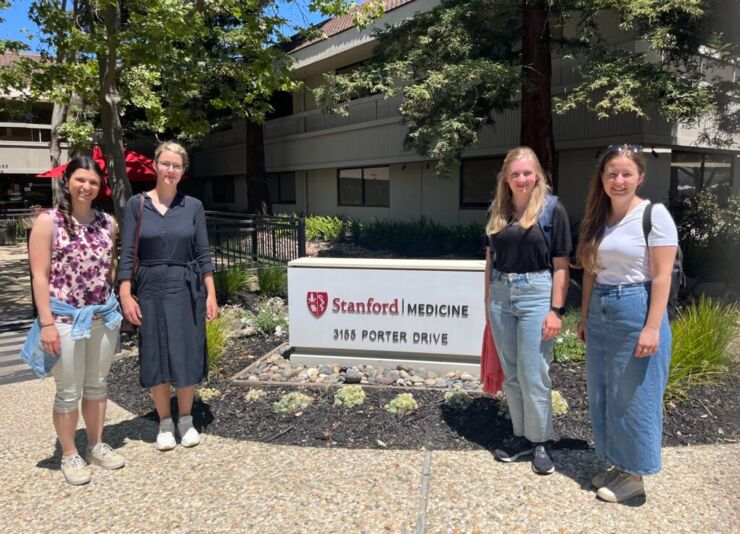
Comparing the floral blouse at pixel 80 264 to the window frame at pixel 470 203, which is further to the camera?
the window frame at pixel 470 203

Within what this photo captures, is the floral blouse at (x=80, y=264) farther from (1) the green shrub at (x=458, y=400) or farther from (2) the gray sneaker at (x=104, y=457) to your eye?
(1) the green shrub at (x=458, y=400)

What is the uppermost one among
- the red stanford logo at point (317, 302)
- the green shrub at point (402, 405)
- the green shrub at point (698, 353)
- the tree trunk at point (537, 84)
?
the tree trunk at point (537, 84)

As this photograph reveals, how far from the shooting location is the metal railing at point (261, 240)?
404 inches

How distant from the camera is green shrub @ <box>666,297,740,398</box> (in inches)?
174

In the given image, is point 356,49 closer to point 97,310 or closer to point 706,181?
point 706,181

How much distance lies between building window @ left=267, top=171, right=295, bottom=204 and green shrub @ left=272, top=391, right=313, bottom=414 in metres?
18.6

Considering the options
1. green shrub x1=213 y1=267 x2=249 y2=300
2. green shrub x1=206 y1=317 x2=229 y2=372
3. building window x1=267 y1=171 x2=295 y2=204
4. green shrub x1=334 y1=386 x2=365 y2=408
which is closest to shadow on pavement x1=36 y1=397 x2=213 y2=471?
green shrub x1=206 y1=317 x2=229 y2=372

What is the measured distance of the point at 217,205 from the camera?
2772cm

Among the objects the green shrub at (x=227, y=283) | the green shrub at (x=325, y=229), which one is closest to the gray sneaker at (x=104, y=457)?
the green shrub at (x=227, y=283)

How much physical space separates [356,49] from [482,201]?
611 centimetres

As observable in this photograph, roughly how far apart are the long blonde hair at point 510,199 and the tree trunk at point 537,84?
6.07 m

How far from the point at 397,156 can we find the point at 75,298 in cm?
1346

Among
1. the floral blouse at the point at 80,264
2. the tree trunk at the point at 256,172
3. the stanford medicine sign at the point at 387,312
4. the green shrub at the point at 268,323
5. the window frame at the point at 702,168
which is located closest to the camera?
the floral blouse at the point at 80,264

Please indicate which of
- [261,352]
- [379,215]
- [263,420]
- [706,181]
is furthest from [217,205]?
[263,420]
